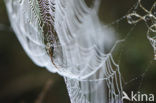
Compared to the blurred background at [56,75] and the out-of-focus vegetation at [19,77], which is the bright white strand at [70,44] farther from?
the out-of-focus vegetation at [19,77]

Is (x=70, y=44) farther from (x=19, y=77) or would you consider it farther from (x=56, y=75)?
(x=19, y=77)

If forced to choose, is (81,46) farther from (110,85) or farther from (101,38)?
(110,85)

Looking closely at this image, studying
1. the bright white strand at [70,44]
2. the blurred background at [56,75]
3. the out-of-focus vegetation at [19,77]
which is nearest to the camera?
the bright white strand at [70,44]

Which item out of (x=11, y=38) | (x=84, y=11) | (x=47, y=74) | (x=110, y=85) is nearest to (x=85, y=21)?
(x=84, y=11)

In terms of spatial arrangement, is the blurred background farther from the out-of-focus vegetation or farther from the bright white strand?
the bright white strand

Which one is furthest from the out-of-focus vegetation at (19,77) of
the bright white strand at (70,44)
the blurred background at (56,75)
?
the bright white strand at (70,44)

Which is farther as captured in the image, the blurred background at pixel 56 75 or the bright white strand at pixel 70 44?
the blurred background at pixel 56 75

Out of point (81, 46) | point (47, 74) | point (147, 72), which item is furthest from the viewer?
point (47, 74)

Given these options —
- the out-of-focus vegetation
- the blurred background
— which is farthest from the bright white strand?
the out-of-focus vegetation

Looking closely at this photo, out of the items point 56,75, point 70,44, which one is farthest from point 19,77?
point 70,44

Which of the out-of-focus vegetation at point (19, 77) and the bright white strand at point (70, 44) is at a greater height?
the bright white strand at point (70, 44)
